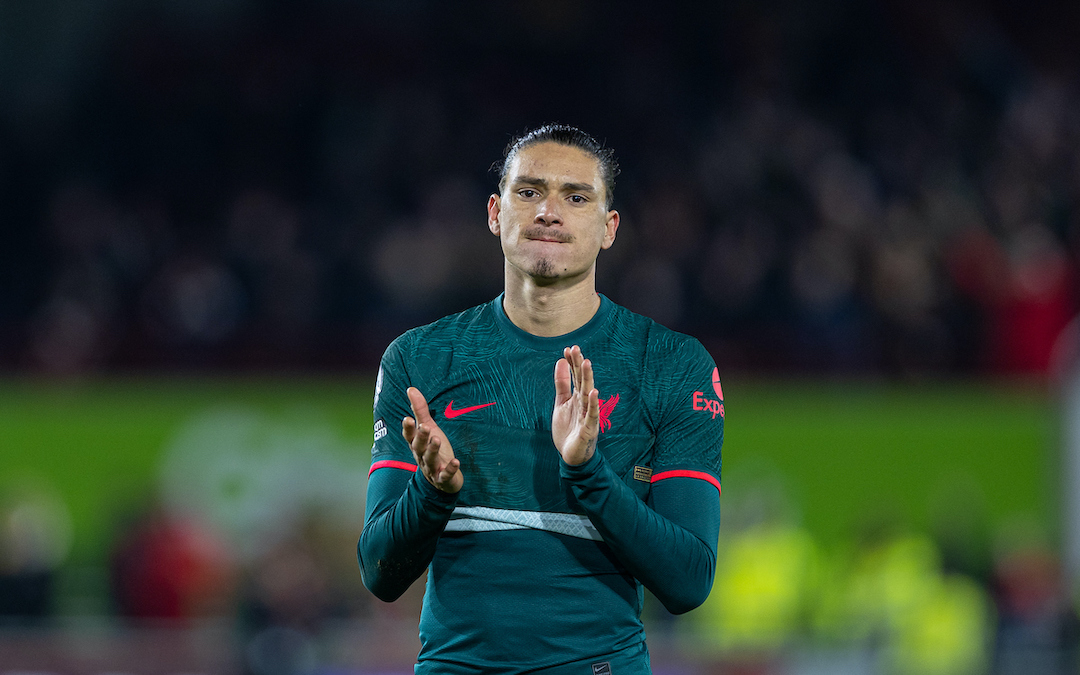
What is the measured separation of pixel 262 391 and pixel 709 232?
4132mm

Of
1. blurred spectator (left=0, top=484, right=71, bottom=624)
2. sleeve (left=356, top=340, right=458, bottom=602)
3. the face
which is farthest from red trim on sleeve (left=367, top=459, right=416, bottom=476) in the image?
blurred spectator (left=0, top=484, right=71, bottom=624)

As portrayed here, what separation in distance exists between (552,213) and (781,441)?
25.0ft

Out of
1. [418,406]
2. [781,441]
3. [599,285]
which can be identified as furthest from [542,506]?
[599,285]

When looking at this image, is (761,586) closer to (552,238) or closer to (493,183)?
(493,183)

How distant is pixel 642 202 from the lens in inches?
498

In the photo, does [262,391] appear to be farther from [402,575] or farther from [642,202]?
[402,575]

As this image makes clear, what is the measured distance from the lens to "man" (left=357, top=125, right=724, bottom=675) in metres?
2.80

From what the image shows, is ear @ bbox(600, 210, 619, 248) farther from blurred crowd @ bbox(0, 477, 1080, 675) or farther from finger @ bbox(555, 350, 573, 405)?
blurred crowd @ bbox(0, 477, 1080, 675)

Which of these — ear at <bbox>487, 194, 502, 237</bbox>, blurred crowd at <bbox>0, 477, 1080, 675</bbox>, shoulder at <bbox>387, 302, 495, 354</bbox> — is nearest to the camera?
shoulder at <bbox>387, 302, 495, 354</bbox>

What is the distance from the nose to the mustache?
2cm

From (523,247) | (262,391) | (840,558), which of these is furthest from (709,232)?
(523,247)

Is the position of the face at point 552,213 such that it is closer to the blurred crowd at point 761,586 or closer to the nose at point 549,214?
the nose at point 549,214

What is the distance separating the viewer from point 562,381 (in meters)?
2.76

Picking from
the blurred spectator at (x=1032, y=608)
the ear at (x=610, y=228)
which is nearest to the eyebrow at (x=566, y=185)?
the ear at (x=610, y=228)
